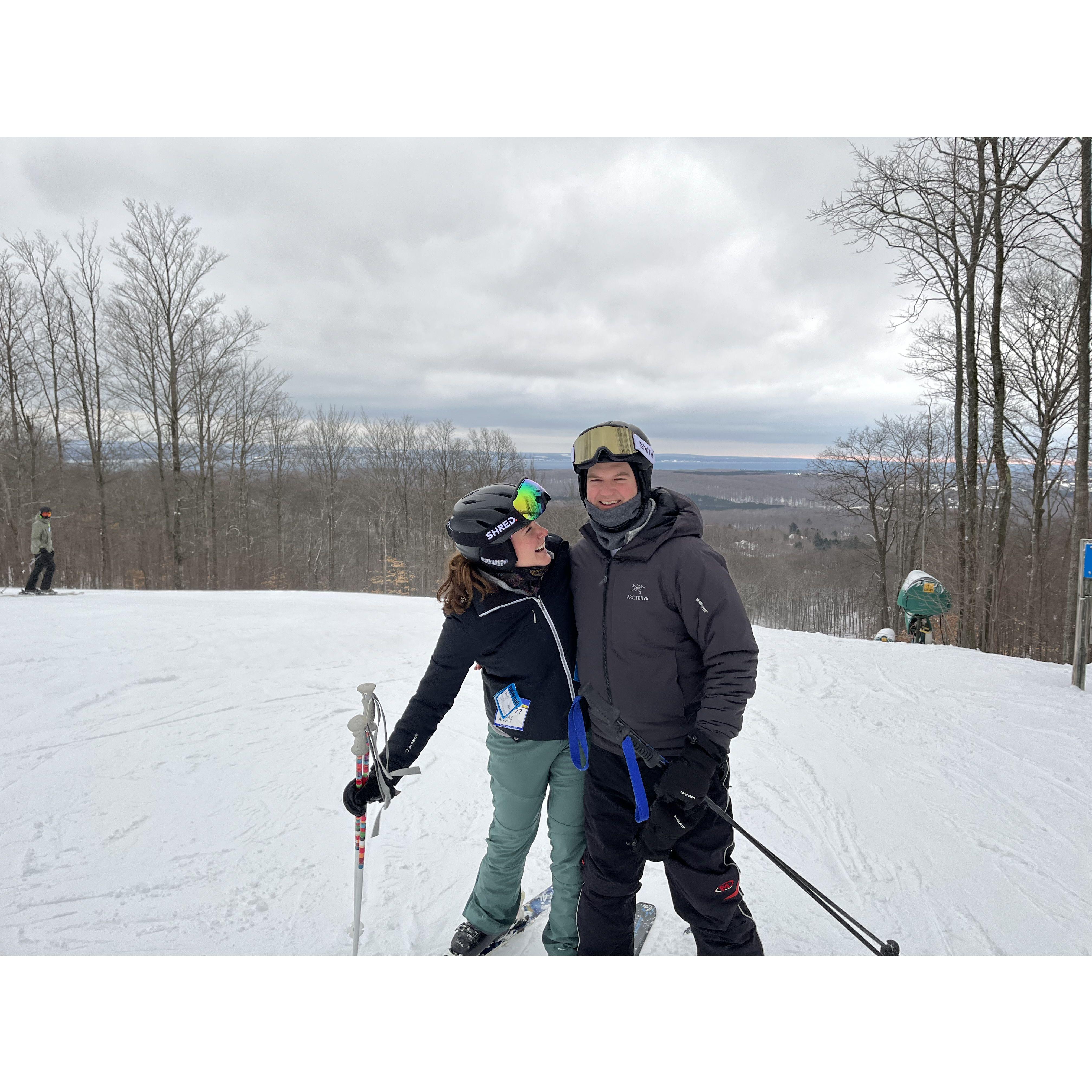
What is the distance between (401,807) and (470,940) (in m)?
1.39

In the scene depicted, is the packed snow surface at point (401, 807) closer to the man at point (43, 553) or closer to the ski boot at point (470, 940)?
Answer: the ski boot at point (470, 940)

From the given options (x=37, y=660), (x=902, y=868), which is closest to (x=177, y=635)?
(x=37, y=660)

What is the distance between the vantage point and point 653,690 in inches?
80.2

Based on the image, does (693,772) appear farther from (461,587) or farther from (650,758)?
(461,587)

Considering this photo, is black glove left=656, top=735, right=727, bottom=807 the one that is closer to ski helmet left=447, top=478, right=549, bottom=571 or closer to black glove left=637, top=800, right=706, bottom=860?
black glove left=637, top=800, right=706, bottom=860

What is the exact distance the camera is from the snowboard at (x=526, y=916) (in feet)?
7.91

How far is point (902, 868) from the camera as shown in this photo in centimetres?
297

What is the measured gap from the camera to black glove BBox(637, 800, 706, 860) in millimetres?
1900

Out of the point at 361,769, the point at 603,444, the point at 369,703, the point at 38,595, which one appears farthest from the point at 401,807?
the point at 38,595

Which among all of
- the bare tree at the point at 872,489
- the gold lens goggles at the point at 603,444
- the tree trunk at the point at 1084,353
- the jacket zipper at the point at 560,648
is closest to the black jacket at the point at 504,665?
the jacket zipper at the point at 560,648

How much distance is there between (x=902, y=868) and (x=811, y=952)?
956 millimetres

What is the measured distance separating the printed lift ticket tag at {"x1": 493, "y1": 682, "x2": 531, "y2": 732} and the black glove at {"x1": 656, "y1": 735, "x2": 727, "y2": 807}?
61 cm

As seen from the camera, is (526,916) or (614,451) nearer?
(614,451)
